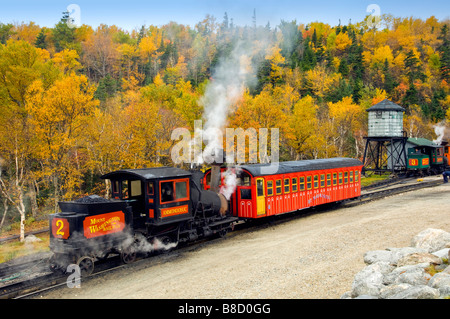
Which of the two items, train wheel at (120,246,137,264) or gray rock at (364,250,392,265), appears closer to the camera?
gray rock at (364,250,392,265)

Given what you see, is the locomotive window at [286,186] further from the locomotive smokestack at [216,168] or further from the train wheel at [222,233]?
the train wheel at [222,233]

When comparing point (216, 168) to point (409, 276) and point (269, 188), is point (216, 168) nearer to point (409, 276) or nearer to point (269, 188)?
point (269, 188)

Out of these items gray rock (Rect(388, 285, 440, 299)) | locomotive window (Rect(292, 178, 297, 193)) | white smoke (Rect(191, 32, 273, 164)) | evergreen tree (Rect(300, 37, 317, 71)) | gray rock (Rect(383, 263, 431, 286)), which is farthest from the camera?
evergreen tree (Rect(300, 37, 317, 71))

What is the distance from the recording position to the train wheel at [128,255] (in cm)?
1434

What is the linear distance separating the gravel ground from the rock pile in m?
0.87

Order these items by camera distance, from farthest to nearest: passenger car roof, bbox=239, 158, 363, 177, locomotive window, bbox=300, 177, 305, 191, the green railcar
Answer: the green railcar → locomotive window, bbox=300, 177, 305, 191 → passenger car roof, bbox=239, 158, 363, 177

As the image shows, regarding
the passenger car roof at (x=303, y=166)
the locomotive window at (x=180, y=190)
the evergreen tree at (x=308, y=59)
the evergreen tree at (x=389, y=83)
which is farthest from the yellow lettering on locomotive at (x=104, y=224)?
the evergreen tree at (x=389, y=83)

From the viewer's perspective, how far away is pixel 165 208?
1482 centimetres

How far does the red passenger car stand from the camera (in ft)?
63.1

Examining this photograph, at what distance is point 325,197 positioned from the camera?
78.5ft

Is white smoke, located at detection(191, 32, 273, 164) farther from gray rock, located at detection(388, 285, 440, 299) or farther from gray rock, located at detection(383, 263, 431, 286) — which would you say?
gray rock, located at detection(388, 285, 440, 299)

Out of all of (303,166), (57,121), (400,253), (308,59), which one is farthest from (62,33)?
(400,253)

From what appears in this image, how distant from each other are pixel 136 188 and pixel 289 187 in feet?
30.3

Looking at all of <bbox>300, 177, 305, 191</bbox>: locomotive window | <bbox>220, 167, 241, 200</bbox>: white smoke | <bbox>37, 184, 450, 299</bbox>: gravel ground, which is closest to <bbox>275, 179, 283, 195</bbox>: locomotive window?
<bbox>37, 184, 450, 299</bbox>: gravel ground
